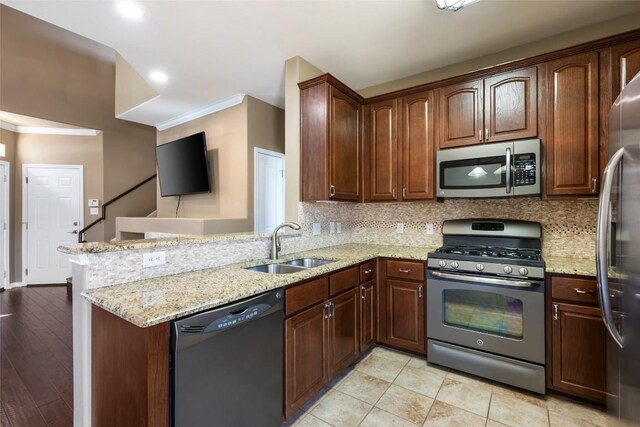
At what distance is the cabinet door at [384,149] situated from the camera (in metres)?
2.85

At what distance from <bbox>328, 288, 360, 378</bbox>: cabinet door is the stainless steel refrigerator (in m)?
1.42

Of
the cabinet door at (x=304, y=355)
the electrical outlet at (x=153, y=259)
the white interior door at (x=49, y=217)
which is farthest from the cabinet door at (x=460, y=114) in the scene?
the white interior door at (x=49, y=217)

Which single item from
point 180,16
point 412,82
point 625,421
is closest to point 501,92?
point 412,82

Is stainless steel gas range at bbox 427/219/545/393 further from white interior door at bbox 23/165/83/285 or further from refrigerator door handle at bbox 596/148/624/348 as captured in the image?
white interior door at bbox 23/165/83/285

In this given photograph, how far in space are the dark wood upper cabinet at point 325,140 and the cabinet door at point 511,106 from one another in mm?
1184

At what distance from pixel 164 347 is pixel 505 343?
7.17 ft

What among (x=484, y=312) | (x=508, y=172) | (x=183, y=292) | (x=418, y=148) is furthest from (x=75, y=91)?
(x=484, y=312)

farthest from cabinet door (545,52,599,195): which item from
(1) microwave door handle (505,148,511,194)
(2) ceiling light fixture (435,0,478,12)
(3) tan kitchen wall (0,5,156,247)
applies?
(3) tan kitchen wall (0,5,156,247)

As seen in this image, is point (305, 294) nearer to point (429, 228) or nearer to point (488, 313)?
point (488, 313)

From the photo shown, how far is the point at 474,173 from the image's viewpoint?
2.38 m

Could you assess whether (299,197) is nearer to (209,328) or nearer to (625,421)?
(209,328)

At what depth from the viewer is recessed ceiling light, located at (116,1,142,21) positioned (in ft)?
6.81

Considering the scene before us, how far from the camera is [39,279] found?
505cm

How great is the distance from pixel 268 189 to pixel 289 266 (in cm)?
219
